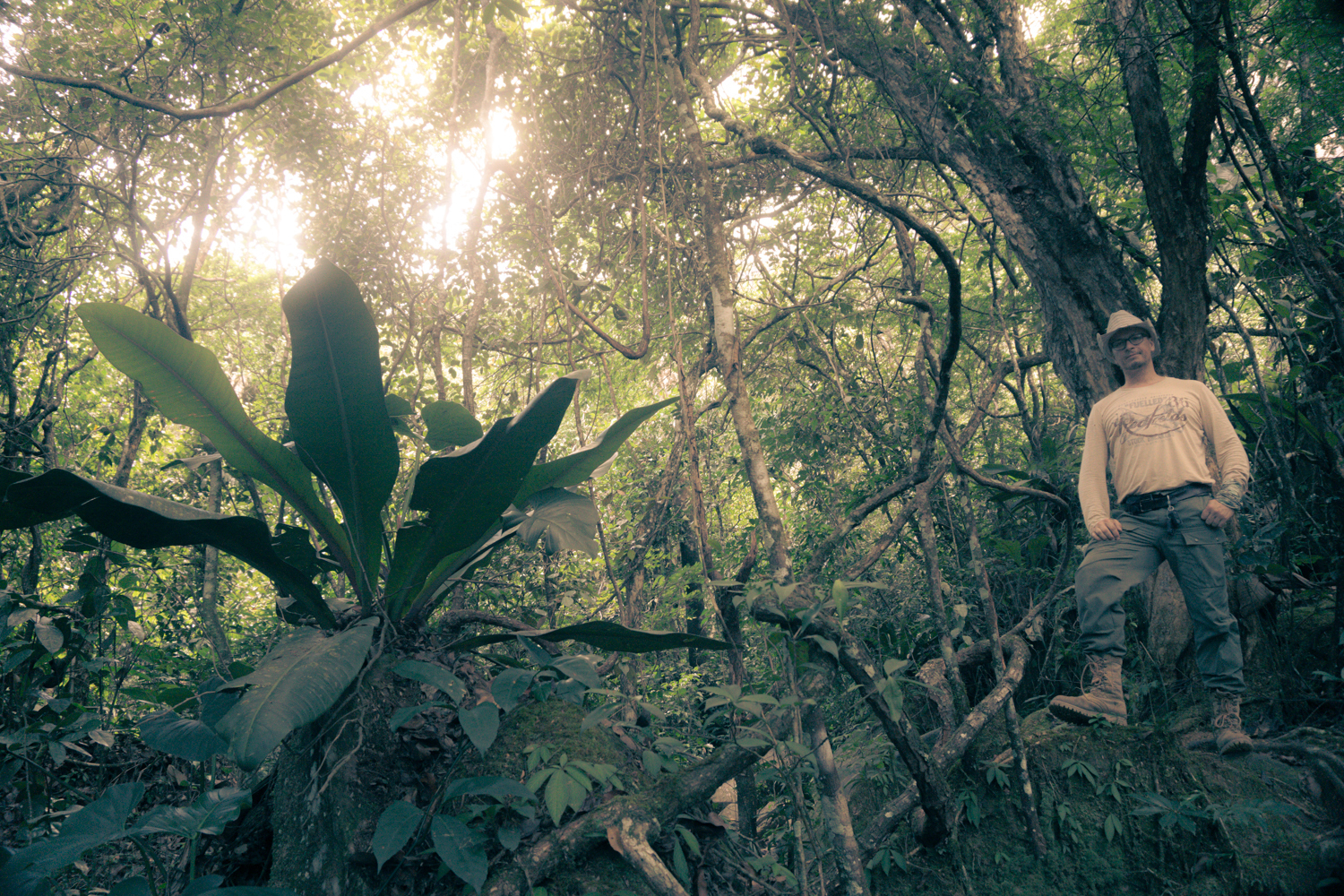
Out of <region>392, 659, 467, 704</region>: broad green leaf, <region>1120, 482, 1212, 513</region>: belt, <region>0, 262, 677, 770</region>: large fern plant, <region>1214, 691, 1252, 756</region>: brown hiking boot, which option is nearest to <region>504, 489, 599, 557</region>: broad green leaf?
<region>0, 262, 677, 770</region>: large fern plant

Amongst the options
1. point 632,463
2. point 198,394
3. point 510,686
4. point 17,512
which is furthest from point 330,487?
point 632,463

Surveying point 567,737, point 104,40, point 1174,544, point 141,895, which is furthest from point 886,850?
point 104,40

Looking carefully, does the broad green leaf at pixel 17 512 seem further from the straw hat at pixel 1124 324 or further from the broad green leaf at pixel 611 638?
the straw hat at pixel 1124 324

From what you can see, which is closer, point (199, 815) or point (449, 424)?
point (199, 815)

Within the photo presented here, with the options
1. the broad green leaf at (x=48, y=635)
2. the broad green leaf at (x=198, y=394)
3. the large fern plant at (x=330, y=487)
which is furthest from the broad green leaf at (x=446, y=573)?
the broad green leaf at (x=48, y=635)

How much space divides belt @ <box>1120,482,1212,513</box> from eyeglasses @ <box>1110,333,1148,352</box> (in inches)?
23.4

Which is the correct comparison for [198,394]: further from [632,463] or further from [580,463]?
[632,463]

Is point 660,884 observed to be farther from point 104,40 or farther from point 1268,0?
point 1268,0

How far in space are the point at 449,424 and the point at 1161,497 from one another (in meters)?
2.57

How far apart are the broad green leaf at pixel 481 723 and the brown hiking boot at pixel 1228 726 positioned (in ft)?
8.17

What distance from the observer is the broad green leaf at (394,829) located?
1298mm

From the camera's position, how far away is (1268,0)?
3.48 m

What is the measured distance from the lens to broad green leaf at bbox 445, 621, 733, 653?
5.55 feet

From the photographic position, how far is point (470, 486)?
5.84 feet
